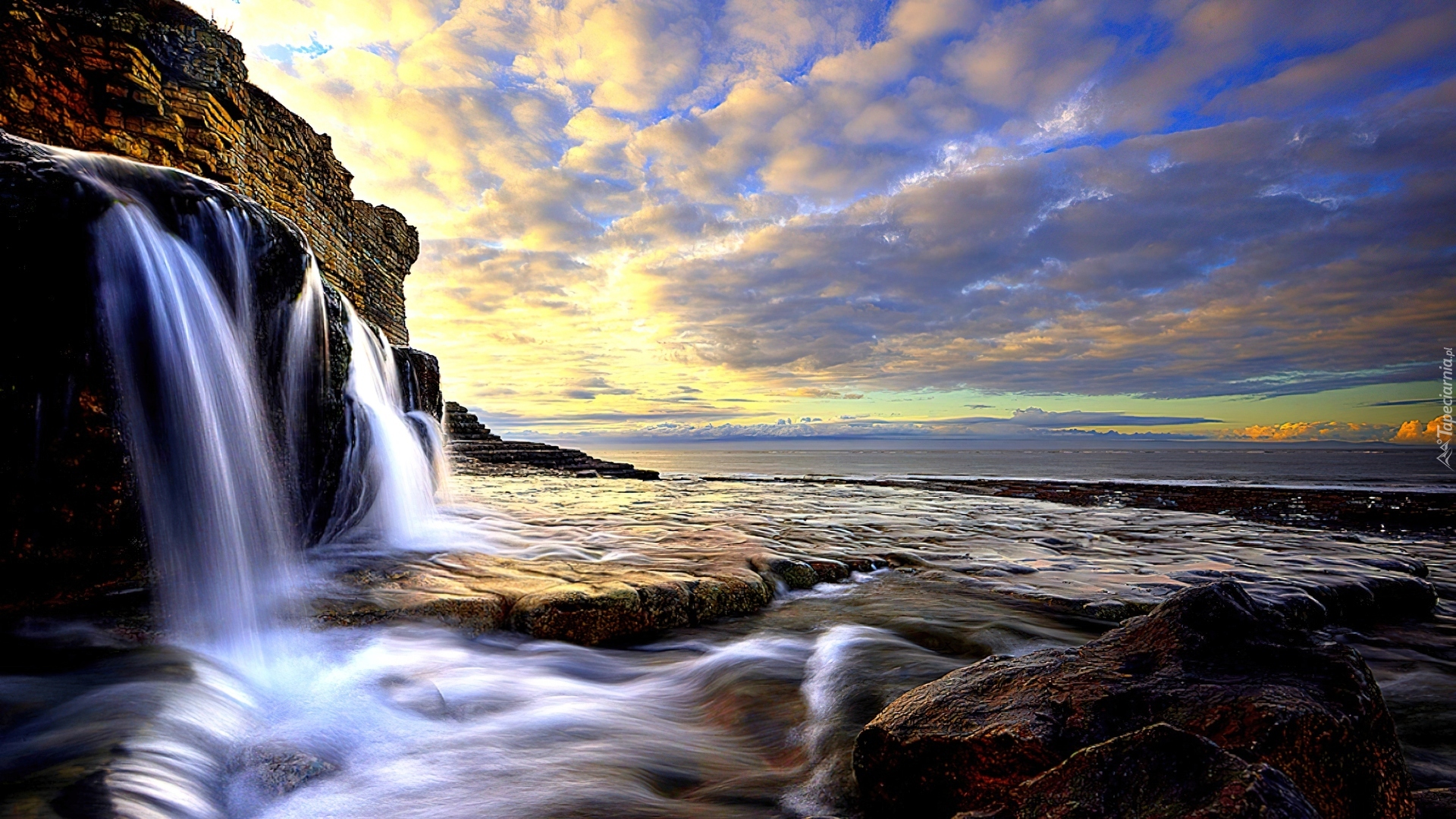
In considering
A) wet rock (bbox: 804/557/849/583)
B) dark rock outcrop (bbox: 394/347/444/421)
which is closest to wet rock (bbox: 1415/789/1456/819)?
wet rock (bbox: 804/557/849/583)

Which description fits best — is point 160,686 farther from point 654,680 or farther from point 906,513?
point 906,513

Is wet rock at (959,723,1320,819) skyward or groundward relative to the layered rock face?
groundward

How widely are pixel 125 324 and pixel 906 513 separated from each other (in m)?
8.77

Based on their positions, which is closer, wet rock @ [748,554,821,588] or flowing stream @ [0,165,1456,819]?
flowing stream @ [0,165,1456,819]

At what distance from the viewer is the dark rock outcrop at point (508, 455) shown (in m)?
17.4

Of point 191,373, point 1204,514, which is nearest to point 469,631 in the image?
point 191,373

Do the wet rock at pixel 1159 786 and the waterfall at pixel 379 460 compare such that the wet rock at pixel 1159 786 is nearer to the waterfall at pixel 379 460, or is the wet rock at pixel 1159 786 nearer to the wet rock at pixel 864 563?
the wet rock at pixel 864 563

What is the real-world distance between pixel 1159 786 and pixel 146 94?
14.8 m

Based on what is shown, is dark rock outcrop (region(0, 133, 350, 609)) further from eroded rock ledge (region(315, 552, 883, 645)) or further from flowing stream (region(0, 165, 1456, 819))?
eroded rock ledge (region(315, 552, 883, 645))

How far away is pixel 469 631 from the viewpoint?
3.55m

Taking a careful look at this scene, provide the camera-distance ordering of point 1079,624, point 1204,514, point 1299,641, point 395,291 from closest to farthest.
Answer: point 1299,641 < point 1079,624 < point 1204,514 < point 395,291

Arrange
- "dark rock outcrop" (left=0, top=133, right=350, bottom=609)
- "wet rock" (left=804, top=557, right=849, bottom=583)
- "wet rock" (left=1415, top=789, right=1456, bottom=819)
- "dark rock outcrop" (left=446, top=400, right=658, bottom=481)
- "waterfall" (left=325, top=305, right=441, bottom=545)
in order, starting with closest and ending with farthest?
"wet rock" (left=1415, top=789, right=1456, bottom=819) → "dark rock outcrop" (left=0, top=133, right=350, bottom=609) → "wet rock" (left=804, top=557, right=849, bottom=583) → "waterfall" (left=325, top=305, right=441, bottom=545) → "dark rock outcrop" (left=446, top=400, right=658, bottom=481)

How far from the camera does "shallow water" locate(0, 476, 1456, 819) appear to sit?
204 cm

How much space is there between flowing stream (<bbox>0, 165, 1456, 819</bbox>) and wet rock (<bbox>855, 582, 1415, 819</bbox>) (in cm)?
40
